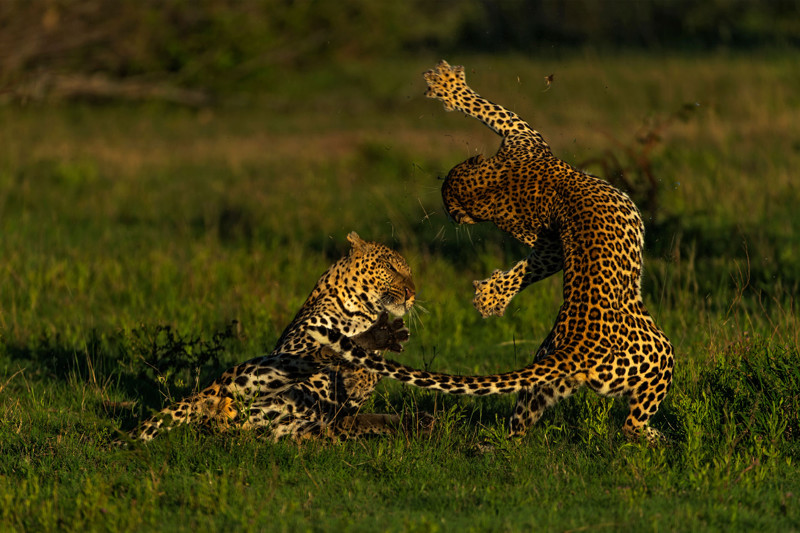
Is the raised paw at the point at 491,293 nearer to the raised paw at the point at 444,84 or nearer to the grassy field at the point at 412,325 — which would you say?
the grassy field at the point at 412,325

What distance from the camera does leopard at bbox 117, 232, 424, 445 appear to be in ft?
22.7

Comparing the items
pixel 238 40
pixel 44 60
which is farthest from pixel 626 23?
pixel 44 60

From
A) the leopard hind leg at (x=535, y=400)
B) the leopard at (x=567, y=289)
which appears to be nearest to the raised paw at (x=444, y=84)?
the leopard at (x=567, y=289)

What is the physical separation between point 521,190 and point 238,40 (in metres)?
23.1

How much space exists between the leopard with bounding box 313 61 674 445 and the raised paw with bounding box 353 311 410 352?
0.29 m

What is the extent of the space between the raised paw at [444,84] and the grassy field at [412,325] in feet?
2.35

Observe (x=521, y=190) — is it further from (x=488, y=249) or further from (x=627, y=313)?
(x=488, y=249)

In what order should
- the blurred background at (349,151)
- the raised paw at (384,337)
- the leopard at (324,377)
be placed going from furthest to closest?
the blurred background at (349,151) → the raised paw at (384,337) → the leopard at (324,377)

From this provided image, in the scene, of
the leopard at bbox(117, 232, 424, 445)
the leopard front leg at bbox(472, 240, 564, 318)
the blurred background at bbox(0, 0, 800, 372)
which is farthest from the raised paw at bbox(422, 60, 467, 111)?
the leopard front leg at bbox(472, 240, 564, 318)

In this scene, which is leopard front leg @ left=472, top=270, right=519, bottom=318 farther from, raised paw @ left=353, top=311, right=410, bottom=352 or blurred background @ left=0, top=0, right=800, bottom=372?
blurred background @ left=0, top=0, right=800, bottom=372

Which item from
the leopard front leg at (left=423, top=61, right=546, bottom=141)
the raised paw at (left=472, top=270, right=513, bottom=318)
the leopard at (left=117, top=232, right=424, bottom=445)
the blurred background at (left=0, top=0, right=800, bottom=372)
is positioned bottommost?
the blurred background at (left=0, top=0, right=800, bottom=372)

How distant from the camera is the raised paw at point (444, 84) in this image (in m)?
7.84

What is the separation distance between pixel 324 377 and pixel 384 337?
45 centimetres

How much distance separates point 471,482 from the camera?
20.2 ft
